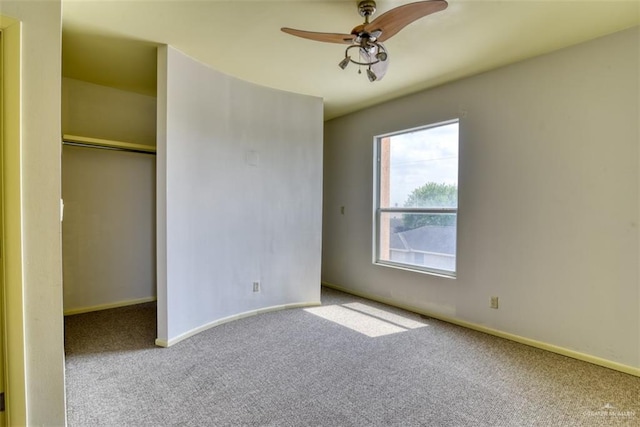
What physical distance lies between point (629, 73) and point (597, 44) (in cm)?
34

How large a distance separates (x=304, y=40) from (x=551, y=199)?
252 cm

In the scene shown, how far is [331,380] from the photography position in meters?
2.43

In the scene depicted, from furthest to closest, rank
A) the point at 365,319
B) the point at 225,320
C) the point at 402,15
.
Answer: the point at 365,319, the point at 225,320, the point at 402,15

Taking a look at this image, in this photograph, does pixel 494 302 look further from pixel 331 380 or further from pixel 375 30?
pixel 375 30

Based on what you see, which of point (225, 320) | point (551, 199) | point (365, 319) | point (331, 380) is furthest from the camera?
point (365, 319)

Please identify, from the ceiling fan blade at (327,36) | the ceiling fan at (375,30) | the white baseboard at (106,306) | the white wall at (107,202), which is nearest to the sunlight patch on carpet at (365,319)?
the white baseboard at (106,306)

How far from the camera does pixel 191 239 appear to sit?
3277mm

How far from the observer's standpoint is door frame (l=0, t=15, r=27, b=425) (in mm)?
1581

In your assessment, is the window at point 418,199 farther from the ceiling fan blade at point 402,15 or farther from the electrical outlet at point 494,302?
the ceiling fan blade at point 402,15

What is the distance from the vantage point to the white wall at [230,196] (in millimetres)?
3041

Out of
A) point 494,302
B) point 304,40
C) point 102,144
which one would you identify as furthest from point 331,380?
point 102,144

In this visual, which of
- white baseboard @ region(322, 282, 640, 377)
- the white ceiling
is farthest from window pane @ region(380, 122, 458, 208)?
white baseboard @ region(322, 282, 640, 377)

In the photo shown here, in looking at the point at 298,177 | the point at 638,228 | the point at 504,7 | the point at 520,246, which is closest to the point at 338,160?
the point at 298,177

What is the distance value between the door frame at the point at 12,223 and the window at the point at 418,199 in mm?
3600
